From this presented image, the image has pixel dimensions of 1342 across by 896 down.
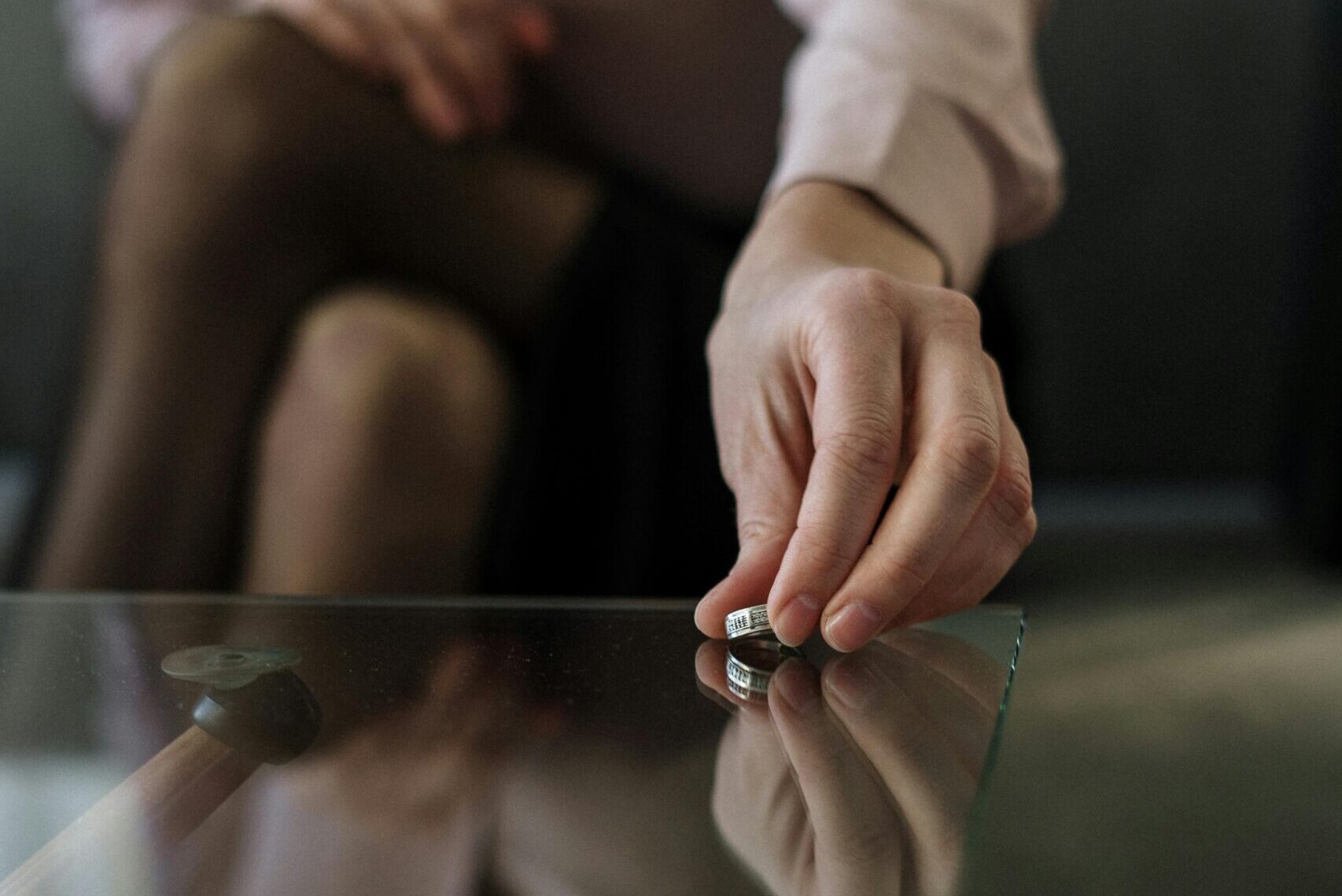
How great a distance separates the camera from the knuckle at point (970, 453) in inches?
9.4

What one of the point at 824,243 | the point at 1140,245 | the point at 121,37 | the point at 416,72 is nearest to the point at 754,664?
the point at 824,243

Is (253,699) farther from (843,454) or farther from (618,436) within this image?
(618,436)

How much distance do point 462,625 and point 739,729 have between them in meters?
0.10

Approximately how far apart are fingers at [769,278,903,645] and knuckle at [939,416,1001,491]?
0.01 m

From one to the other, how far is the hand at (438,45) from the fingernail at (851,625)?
40 cm

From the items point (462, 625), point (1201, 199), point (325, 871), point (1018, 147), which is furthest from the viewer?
point (1201, 199)

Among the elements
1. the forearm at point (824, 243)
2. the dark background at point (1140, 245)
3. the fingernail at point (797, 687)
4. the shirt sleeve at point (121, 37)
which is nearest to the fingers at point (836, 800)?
the fingernail at point (797, 687)

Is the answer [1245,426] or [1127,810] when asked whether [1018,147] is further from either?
[1245,426]

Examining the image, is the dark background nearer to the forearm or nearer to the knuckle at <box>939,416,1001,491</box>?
the forearm

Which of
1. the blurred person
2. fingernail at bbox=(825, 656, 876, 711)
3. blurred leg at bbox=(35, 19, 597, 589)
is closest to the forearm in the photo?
the blurred person

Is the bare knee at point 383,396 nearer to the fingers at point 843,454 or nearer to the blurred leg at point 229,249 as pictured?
the blurred leg at point 229,249

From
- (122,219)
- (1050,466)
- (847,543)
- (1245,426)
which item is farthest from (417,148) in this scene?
(1245,426)

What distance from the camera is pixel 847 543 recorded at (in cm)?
24

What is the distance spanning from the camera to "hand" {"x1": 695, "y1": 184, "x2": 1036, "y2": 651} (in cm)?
24
